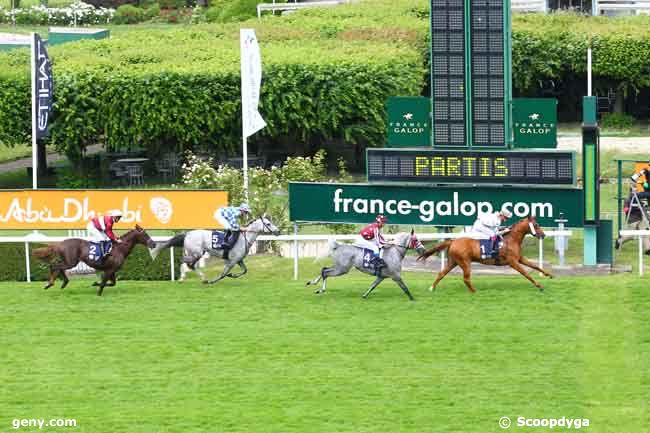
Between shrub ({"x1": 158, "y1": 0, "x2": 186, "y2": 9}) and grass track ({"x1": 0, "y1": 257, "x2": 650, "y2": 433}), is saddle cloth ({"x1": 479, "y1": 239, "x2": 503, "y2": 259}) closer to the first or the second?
grass track ({"x1": 0, "y1": 257, "x2": 650, "y2": 433})

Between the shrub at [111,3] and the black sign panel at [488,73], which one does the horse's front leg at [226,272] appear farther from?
the shrub at [111,3]

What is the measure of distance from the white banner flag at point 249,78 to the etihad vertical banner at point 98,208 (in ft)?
11.5

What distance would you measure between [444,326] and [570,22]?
103 feet

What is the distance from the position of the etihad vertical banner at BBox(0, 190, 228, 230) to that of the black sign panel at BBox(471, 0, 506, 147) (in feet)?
15.1

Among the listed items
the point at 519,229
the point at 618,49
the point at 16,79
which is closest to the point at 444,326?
the point at 519,229

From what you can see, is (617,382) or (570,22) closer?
(617,382)

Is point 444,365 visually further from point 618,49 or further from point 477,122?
point 618,49

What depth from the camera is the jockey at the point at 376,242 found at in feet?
83.9

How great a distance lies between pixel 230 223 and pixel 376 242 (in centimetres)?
275

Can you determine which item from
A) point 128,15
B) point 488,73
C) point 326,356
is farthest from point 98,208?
point 128,15

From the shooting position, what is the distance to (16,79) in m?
44.6

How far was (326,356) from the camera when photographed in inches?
914

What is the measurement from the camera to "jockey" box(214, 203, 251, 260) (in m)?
27.3

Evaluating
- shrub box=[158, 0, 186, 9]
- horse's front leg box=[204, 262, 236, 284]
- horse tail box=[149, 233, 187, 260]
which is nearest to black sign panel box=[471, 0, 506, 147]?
horse's front leg box=[204, 262, 236, 284]
